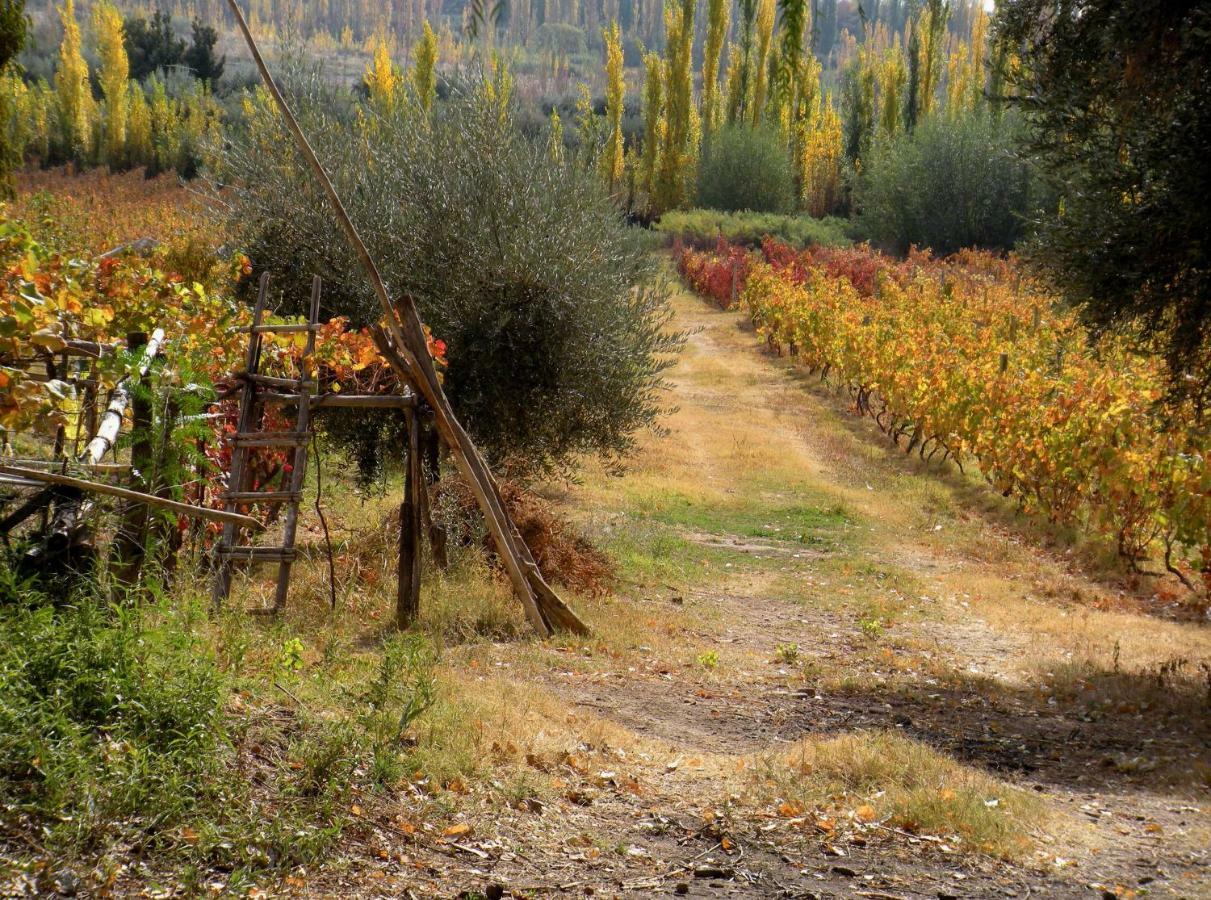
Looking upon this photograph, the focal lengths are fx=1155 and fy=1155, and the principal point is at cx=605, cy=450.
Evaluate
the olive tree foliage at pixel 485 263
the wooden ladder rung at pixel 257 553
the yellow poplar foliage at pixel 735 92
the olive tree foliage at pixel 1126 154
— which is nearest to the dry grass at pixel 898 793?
the wooden ladder rung at pixel 257 553

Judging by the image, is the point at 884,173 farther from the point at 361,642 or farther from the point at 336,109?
the point at 361,642

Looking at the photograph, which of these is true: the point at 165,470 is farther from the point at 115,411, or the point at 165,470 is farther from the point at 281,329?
the point at 281,329

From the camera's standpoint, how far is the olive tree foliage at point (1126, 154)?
7934 millimetres

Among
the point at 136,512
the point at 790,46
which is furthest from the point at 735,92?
the point at 790,46

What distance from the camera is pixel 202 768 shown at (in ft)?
13.7

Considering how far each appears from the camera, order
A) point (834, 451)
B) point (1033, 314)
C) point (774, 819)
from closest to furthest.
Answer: point (774, 819), point (834, 451), point (1033, 314)

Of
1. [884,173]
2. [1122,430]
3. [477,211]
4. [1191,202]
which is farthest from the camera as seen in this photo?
[884,173]

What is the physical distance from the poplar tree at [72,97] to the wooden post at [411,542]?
49699 mm

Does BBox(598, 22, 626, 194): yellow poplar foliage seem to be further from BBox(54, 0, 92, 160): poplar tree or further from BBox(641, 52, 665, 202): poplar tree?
BBox(54, 0, 92, 160): poplar tree

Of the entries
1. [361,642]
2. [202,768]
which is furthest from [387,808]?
[361,642]

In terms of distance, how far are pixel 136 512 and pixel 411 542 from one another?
2998 mm

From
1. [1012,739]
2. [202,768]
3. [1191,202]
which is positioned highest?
[1191,202]

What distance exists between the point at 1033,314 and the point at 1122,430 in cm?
1505

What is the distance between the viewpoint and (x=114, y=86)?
2071 inches
